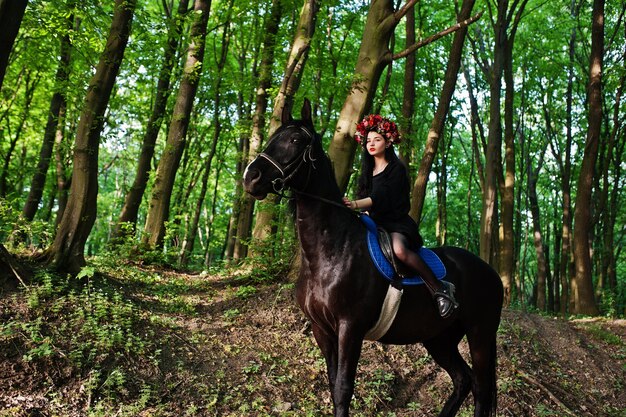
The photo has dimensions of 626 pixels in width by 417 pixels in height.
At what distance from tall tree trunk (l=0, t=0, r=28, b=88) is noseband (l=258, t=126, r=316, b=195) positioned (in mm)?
4501

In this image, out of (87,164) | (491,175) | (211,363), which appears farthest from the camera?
(491,175)

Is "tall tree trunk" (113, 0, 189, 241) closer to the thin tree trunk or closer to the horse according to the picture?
the horse

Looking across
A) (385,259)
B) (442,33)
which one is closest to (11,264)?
(385,259)

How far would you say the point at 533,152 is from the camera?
1017 inches

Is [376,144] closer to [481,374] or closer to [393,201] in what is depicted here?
[393,201]

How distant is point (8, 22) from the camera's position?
6.20m

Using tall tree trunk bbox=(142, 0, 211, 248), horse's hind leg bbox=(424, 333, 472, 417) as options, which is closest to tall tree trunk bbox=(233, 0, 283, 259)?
tall tree trunk bbox=(142, 0, 211, 248)

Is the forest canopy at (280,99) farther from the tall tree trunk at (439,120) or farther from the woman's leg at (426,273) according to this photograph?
the woman's leg at (426,273)

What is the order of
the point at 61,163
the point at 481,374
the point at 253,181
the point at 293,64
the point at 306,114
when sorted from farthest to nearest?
the point at 61,163, the point at 293,64, the point at 481,374, the point at 306,114, the point at 253,181

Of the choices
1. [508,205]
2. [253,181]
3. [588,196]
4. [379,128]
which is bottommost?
[253,181]

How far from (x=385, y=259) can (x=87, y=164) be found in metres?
5.61

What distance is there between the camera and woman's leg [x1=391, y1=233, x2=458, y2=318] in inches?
173

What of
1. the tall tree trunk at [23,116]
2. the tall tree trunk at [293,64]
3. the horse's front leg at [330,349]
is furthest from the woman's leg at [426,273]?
the tall tree trunk at [23,116]

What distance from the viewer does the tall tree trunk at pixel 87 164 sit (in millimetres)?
7691
